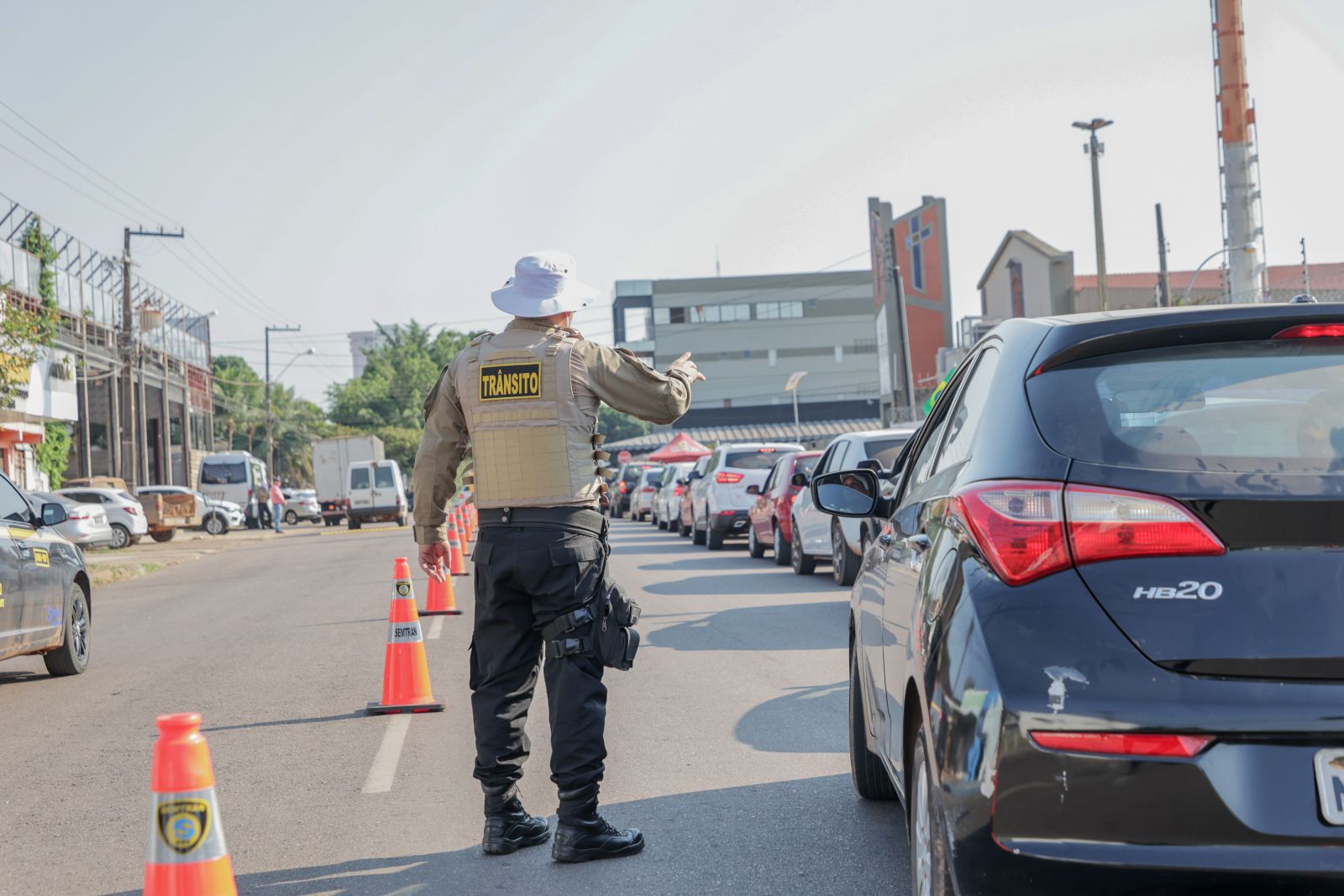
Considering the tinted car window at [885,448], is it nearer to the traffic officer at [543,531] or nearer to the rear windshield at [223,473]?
the traffic officer at [543,531]

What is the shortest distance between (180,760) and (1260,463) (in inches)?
107

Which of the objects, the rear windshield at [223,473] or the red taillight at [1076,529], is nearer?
the red taillight at [1076,529]

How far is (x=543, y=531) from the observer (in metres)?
5.25

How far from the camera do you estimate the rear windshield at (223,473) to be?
57.5m

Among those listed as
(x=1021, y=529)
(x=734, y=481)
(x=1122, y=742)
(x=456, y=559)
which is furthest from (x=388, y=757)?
(x=734, y=481)

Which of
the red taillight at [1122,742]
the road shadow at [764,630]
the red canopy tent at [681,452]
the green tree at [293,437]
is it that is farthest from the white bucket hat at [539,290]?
the green tree at [293,437]

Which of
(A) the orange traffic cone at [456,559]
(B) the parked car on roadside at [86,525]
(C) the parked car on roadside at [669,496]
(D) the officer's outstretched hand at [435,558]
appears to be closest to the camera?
(D) the officer's outstretched hand at [435,558]

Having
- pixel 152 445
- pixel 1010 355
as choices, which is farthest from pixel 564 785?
pixel 152 445

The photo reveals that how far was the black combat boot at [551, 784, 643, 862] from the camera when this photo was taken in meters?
5.22

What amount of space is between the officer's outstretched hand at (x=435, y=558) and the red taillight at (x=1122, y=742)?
10.7 feet

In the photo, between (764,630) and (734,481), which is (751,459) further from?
(764,630)

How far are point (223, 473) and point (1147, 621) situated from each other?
57753mm

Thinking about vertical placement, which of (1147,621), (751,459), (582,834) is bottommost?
(582,834)

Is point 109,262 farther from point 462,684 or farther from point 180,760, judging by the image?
point 180,760
